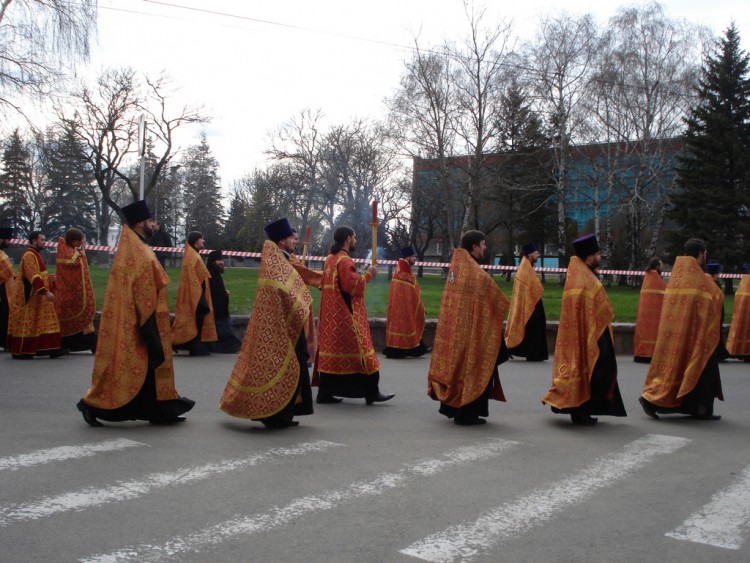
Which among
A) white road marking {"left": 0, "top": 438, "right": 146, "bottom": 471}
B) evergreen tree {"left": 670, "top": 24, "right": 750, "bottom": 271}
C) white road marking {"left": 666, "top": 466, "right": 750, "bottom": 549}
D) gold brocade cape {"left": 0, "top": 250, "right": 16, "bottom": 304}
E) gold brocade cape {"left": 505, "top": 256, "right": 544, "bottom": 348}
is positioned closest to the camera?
white road marking {"left": 666, "top": 466, "right": 750, "bottom": 549}

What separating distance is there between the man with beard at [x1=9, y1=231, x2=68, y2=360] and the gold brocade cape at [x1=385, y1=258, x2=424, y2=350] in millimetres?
5431

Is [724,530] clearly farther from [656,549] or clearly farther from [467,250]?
[467,250]

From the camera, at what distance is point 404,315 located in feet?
45.3

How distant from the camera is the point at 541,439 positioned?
7.02 m

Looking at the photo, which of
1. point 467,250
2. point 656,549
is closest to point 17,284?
point 467,250

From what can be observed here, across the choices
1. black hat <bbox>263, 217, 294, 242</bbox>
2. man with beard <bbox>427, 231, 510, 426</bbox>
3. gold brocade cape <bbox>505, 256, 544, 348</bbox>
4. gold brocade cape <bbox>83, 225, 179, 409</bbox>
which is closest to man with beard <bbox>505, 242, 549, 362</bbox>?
gold brocade cape <bbox>505, 256, 544, 348</bbox>

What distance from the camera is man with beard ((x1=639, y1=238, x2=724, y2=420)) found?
8.13 metres

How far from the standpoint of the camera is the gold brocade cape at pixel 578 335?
25.2ft

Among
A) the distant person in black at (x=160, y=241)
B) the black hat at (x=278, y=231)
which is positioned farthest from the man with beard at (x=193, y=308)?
the black hat at (x=278, y=231)

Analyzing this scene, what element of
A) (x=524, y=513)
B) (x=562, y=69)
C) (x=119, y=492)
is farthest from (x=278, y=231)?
(x=562, y=69)

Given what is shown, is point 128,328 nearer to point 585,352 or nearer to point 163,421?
point 163,421

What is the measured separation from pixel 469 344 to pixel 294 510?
3381 millimetres

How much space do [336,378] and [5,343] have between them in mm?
7220

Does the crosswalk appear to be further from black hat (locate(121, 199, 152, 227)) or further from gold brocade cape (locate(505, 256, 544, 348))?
gold brocade cape (locate(505, 256, 544, 348))
